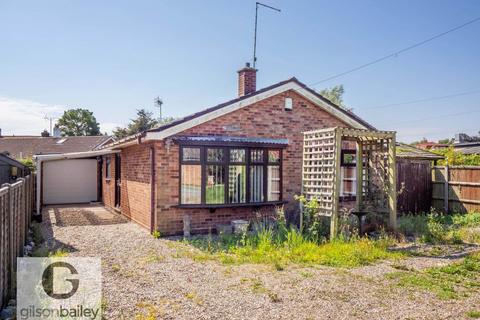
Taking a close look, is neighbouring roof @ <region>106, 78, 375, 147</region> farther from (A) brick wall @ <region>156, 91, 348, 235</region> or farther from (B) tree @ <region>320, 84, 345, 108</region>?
(B) tree @ <region>320, 84, 345, 108</region>

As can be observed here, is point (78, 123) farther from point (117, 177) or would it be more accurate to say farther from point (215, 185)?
point (215, 185)

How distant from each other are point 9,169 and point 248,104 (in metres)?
9.36

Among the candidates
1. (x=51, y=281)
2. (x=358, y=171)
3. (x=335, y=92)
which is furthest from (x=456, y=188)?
(x=335, y=92)

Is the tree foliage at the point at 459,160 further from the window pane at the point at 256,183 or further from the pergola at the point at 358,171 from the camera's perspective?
the window pane at the point at 256,183

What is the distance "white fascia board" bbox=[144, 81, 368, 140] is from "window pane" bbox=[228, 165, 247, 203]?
1611 millimetres

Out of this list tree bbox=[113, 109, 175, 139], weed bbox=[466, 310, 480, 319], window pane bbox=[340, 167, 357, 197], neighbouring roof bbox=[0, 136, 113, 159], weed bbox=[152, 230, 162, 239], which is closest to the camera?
weed bbox=[466, 310, 480, 319]

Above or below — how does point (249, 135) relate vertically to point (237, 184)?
above

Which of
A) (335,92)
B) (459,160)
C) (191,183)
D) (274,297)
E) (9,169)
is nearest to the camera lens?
(274,297)

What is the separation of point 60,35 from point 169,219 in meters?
6.21

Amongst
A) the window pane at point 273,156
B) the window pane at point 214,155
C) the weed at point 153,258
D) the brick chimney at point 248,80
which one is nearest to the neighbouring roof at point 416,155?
the window pane at point 273,156

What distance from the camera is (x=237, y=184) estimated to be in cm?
1041

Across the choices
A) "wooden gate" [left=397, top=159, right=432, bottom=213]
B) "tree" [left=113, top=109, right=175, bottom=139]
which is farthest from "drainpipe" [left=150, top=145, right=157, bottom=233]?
"tree" [left=113, top=109, right=175, bottom=139]

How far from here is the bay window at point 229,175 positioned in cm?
982

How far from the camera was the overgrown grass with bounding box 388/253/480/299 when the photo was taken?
538cm
